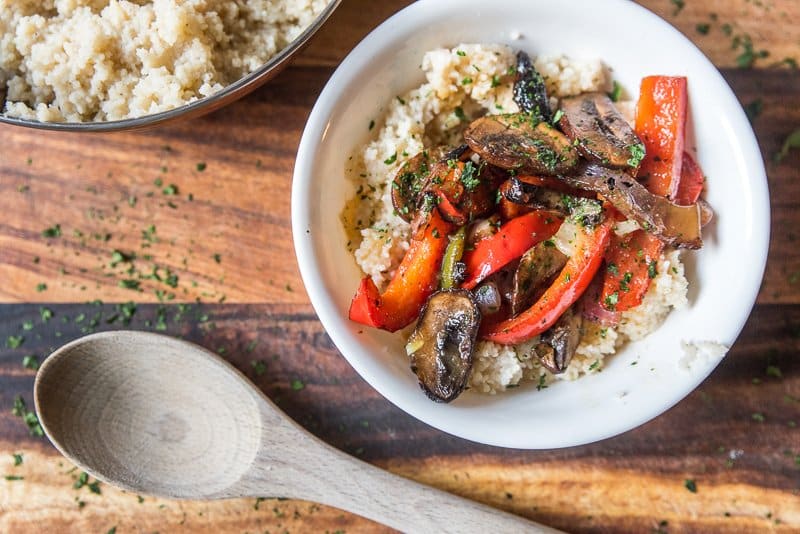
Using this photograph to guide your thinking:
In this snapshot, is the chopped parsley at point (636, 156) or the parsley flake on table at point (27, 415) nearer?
the chopped parsley at point (636, 156)

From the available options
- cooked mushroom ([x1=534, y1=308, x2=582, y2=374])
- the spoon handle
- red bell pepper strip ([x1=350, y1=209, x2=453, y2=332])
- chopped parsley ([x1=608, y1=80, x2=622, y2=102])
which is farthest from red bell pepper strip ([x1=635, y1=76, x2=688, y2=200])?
the spoon handle

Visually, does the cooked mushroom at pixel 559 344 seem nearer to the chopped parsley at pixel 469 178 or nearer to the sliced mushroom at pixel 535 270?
the sliced mushroom at pixel 535 270

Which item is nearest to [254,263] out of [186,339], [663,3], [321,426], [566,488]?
[186,339]

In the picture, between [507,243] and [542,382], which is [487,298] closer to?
[507,243]

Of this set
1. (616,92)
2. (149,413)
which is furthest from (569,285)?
(149,413)

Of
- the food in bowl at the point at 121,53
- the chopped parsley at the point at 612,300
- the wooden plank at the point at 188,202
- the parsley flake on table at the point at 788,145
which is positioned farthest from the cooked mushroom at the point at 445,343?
the parsley flake on table at the point at 788,145

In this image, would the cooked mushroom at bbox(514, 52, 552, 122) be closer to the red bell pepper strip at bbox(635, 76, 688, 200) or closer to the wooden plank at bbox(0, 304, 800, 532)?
the red bell pepper strip at bbox(635, 76, 688, 200)
